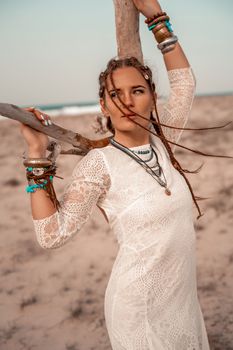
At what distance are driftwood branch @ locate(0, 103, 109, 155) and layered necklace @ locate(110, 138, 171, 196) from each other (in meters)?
0.18

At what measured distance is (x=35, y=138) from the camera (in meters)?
1.58

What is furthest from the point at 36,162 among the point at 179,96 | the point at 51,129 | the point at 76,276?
the point at 76,276

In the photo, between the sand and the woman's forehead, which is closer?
the woman's forehead

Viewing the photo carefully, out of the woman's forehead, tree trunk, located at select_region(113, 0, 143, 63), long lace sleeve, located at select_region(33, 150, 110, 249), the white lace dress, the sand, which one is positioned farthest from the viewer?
the sand

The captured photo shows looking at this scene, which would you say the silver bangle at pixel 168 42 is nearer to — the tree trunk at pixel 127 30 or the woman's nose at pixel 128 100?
the tree trunk at pixel 127 30

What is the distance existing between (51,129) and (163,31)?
75cm

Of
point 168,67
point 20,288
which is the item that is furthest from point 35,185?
point 20,288

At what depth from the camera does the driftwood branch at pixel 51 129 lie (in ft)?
4.78

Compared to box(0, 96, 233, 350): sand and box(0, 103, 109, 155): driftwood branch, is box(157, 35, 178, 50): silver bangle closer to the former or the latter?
box(0, 103, 109, 155): driftwood branch

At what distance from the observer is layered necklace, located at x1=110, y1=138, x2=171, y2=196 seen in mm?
1746

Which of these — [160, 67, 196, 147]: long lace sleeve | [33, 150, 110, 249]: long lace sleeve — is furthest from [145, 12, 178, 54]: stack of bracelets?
[33, 150, 110, 249]: long lace sleeve

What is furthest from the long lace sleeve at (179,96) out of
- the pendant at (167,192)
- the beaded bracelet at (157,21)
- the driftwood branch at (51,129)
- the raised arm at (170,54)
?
the pendant at (167,192)

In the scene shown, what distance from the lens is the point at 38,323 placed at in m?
4.05

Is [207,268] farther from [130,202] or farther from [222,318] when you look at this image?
A: [130,202]
